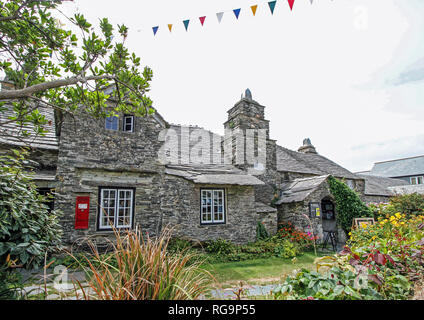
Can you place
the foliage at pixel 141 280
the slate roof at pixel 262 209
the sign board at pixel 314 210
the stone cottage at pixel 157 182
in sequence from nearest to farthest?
the foliage at pixel 141 280
the stone cottage at pixel 157 182
the slate roof at pixel 262 209
the sign board at pixel 314 210

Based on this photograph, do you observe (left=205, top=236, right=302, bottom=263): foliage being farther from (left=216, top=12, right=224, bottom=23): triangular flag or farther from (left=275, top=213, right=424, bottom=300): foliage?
(left=216, top=12, right=224, bottom=23): triangular flag

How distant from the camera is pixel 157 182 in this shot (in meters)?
9.40

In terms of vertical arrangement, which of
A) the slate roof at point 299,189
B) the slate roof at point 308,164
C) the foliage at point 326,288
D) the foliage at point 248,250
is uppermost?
the slate roof at point 308,164

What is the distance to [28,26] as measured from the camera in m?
4.45

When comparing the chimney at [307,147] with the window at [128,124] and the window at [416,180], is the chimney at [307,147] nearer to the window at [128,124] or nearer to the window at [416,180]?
the window at [128,124]

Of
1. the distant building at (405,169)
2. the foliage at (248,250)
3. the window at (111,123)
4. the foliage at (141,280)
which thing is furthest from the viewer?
the distant building at (405,169)

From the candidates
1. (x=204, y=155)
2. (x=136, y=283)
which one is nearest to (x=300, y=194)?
(x=204, y=155)

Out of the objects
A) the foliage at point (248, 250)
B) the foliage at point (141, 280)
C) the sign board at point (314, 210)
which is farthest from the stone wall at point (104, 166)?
the sign board at point (314, 210)

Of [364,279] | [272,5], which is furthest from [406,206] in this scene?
[272,5]

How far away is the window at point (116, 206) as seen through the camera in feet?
27.6

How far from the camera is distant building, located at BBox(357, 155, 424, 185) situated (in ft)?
116

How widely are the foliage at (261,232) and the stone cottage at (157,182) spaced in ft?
0.93

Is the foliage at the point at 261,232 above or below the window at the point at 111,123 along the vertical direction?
below

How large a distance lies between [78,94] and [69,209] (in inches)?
185
